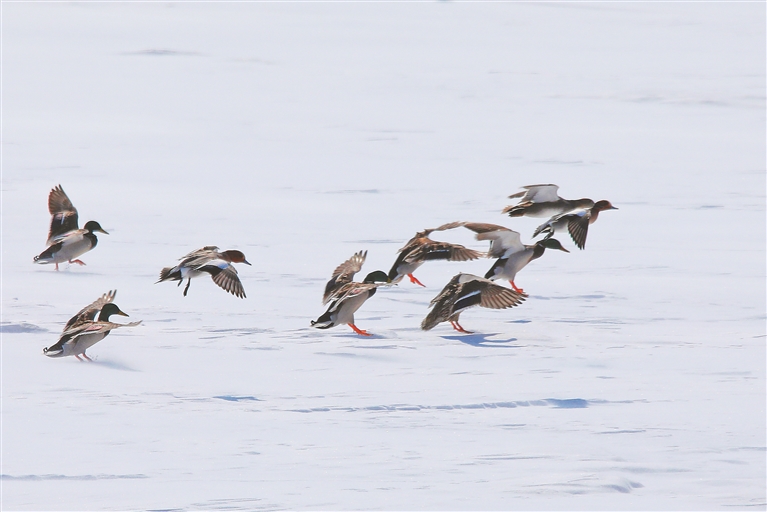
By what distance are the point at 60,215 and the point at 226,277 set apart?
2334 millimetres

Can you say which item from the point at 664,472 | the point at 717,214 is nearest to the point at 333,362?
the point at 664,472

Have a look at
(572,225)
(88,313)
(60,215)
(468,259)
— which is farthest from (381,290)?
(60,215)

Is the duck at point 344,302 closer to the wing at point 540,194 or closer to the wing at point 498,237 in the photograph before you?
the wing at point 498,237


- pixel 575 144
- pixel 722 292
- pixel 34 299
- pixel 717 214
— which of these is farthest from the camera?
pixel 575 144

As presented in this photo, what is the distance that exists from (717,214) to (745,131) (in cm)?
421

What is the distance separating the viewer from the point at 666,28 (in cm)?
2042

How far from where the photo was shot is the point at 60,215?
802 centimetres

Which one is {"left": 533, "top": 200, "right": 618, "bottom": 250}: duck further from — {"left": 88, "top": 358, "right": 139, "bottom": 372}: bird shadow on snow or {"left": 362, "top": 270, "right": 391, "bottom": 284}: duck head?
{"left": 88, "top": 358, "right": 139, "bottom": 372}: bird shadow on snow

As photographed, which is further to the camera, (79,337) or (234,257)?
(234,257)

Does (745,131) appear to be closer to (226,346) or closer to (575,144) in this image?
(575,144)

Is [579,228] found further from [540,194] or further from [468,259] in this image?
[468,259]

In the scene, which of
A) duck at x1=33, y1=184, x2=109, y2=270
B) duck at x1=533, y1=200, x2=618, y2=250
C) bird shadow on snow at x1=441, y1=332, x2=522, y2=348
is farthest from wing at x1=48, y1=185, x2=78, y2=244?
duck at x1=533, y1=200, x2=618, y2=250

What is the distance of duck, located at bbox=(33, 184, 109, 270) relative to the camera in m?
7.42

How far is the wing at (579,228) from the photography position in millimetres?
7805
